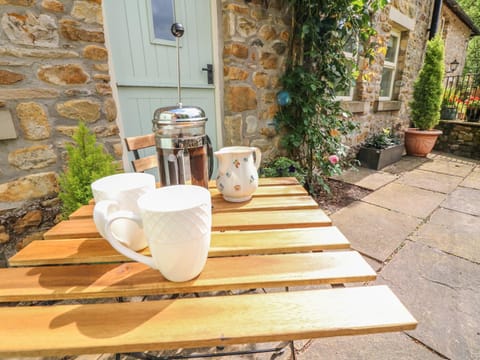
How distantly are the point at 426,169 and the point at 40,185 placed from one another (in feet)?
14.8

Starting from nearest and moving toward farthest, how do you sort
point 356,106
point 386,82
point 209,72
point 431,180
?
point 209,72, point 431,180, point 356,106, point 386,82

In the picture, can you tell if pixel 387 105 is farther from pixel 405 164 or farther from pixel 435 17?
pixel 435 17

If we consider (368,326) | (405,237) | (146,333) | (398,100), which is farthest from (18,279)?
(398,100)

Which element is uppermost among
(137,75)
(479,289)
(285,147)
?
(137,75)

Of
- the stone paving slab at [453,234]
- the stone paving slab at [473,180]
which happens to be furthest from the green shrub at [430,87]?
the stone paving slab at [453,234]

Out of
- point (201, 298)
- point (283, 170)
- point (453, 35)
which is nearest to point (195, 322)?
point (201, 298)

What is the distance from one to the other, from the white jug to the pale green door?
1.27 metres

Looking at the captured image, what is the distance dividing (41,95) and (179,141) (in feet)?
3.88

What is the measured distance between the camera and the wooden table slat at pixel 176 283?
0.48 meters

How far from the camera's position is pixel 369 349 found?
1.06 m

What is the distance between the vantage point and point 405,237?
1.88 m

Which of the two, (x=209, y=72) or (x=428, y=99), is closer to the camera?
(x=209, y=72)

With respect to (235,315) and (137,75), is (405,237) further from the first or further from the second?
(137,75)

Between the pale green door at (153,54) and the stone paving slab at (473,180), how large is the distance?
3304mm
